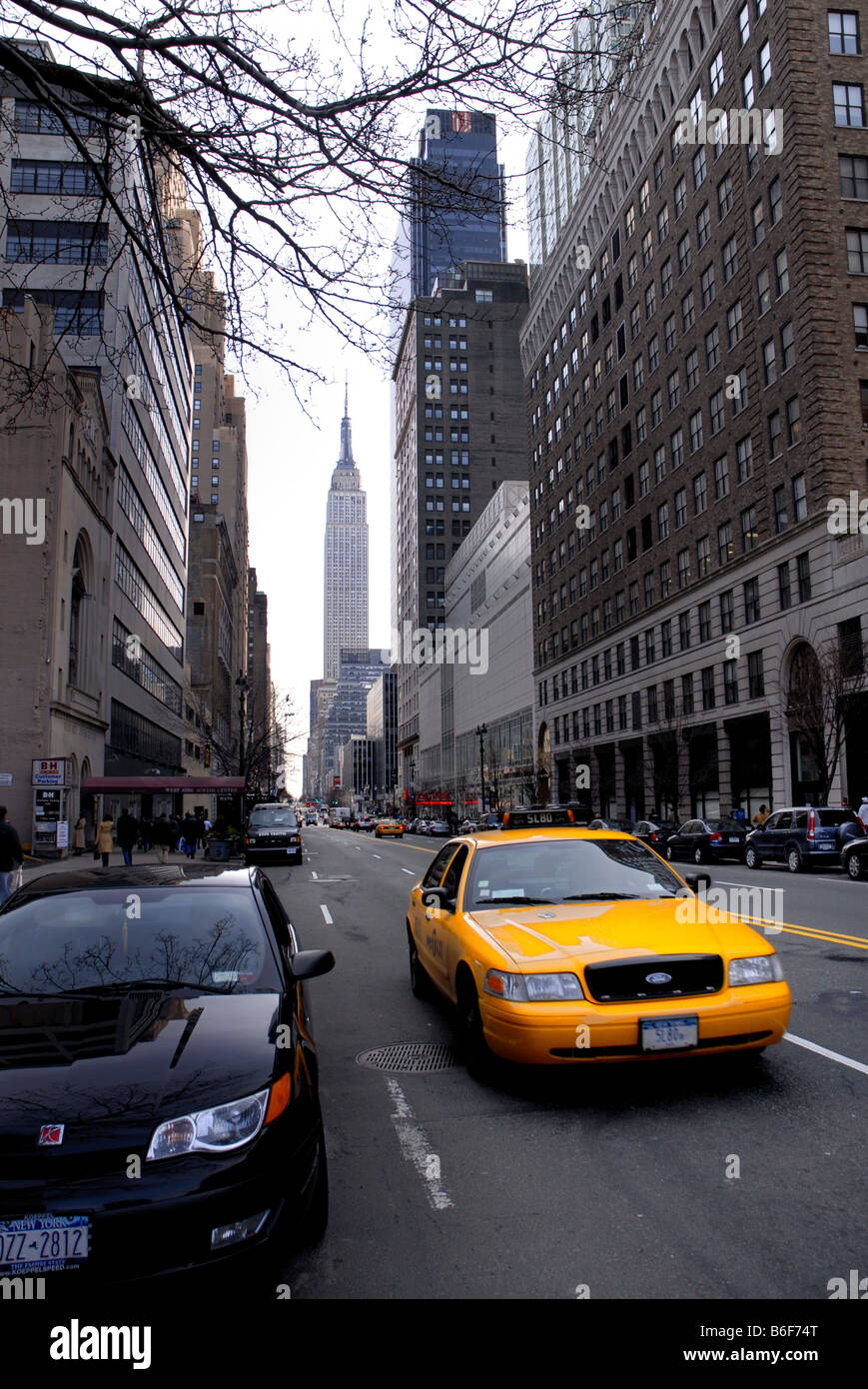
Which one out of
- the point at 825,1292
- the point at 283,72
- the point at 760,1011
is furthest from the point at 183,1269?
the point at 283,72

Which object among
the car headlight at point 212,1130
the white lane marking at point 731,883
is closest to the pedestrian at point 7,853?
the car headlight at point 212,1130

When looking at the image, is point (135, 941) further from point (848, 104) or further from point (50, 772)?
point (848, 104)

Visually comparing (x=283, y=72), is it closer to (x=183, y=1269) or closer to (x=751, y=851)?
(x=183, y=1269)

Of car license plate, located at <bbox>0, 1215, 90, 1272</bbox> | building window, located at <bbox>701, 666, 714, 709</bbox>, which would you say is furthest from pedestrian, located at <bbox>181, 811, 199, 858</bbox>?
car license plate, located at <bbox>0, 1215, 90, 1272</bbox>

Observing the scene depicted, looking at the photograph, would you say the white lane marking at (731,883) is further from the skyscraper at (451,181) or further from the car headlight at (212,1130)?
the car headlight at (212,1130)

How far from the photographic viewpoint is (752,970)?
5.34 m

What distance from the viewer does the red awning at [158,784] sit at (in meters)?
37.9

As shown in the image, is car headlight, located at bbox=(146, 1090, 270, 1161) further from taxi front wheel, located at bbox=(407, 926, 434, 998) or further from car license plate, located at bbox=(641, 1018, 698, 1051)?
taxi front wheel, located at bbox=(407, 926, 434, 998)

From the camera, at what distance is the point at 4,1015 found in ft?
12.2

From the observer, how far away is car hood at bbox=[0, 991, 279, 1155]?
2.95 m

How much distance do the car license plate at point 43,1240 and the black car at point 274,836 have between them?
94.9 feet

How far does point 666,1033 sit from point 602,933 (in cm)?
75

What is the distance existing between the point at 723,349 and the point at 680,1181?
43752 mm

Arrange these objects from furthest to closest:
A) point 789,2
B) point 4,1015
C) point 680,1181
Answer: point 789,2, point 680,1181, point 4,1015
